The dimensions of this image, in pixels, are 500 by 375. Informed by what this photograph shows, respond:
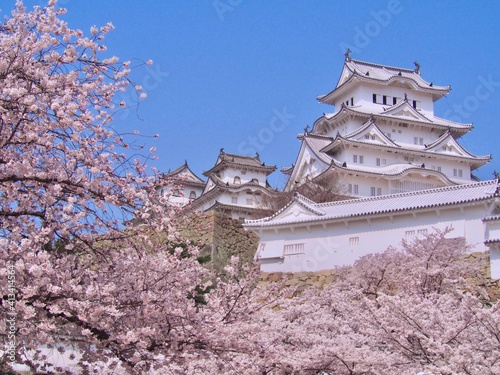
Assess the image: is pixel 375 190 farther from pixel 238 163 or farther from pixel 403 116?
pixel 238 163

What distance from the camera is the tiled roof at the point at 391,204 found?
17.3 m

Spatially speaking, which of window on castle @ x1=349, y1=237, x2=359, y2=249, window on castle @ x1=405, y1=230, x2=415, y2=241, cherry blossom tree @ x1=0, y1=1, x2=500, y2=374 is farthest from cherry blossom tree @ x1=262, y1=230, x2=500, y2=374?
window on castle @ x1=349, y1=237, x2=359, y2=249

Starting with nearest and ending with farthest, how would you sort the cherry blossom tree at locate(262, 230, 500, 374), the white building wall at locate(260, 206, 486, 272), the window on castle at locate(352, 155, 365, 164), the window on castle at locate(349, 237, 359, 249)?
the cherry blossom tree at locate(262, 230, 500, 374) → the white building wall at locate(260, 206, 486, 272) → the window on castle at locate(349, 237, 359, 249) → the window on castle at locate(352, 155, 365, 164)

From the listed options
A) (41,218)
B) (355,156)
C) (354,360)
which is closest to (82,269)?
(41,218)

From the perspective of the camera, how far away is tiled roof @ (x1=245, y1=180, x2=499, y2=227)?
56.7ft

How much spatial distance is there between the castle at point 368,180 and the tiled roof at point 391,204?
31mm

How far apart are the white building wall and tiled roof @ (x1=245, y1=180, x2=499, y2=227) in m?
0.26

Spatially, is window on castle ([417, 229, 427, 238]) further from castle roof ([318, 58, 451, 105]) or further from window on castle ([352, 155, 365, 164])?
castle roof ([318, 58, 451, 105])

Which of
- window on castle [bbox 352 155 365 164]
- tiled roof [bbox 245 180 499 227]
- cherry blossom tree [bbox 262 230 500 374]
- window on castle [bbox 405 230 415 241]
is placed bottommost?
cherry blossom tree [bbox 262 230 500 374]

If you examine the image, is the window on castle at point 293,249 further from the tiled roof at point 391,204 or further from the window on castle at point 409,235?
the window on castle at point 409,235

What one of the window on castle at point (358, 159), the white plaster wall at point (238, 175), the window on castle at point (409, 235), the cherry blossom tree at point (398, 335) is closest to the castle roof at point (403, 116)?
the window on castle at point (358, 159)

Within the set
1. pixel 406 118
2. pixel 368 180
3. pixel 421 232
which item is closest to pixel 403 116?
pixel 406 118

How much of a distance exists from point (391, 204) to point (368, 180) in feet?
46.5

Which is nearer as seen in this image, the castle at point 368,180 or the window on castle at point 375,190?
the castle at point 368,180
